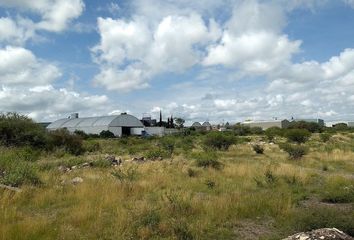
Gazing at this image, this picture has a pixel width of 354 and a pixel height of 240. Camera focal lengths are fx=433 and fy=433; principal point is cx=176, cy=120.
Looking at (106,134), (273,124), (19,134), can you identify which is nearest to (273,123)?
(273,124)

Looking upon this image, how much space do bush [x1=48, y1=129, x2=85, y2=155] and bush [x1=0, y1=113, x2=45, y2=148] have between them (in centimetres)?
112

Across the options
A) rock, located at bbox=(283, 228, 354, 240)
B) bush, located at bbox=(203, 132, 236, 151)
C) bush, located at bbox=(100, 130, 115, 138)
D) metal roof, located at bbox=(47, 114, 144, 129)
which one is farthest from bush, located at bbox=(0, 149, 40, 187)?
metal roof, located at bbox=(47, 114, 144, 129)

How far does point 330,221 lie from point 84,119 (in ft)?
312

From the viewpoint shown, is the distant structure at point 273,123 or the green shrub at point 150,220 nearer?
the green shrub at point 150,220

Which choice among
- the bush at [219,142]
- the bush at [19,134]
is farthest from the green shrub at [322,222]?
the bush at [219,142]

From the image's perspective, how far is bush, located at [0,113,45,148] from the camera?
34.0m

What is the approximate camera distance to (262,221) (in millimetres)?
10812

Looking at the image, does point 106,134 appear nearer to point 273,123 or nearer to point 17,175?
point 17,175

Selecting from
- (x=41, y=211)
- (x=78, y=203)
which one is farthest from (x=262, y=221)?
(x=41, y=211)

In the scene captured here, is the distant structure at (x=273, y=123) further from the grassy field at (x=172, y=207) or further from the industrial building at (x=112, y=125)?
the grassy field at (x=172, y=207)

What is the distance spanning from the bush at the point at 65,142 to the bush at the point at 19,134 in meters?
1.12

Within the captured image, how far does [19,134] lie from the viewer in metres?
34.0

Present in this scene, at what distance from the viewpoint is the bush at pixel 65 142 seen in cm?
3612

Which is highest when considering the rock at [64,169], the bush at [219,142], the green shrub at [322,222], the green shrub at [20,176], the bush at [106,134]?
the bush at [106,134]
